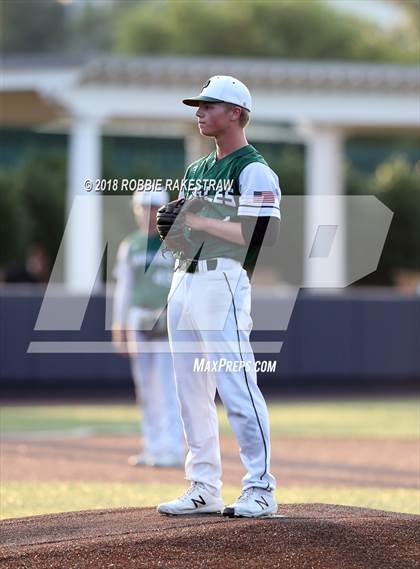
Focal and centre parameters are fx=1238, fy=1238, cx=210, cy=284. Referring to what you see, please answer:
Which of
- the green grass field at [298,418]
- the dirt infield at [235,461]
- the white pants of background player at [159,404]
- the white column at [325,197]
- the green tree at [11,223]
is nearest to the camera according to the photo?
the dirt infield at [235,461]

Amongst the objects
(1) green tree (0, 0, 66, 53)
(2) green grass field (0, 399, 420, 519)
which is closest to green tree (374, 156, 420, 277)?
(2) green grass field (0, 399, 420, 519)

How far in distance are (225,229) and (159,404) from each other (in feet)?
13.9

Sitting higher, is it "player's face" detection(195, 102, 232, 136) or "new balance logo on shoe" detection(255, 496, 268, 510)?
"player's face" detection(195, 102, 232, 136)

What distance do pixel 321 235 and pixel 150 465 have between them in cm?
284

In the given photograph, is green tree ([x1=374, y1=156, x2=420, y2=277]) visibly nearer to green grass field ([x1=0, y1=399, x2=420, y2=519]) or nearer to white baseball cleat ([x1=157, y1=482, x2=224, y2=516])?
green grass field ([x1=0, y1=399, x2=420, y2=519])

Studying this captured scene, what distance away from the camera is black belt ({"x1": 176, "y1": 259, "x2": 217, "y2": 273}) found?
5.89 metres

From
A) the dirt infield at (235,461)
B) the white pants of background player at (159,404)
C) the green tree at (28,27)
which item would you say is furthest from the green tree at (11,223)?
the green tree at (28,27)

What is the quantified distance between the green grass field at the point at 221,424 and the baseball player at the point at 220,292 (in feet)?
4.80

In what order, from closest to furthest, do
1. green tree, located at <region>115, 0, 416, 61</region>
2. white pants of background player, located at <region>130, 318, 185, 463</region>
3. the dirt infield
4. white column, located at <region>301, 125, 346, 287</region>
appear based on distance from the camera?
the dirt infield, white pants of background player, located at <region>130, 318, 185, 463</region>, white column, located at <region>301, 125, 346, 287</region>, green tree, located at <region>115, 0, 416, 61</region>

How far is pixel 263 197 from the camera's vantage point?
580cm

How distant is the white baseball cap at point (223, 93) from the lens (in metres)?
5.90

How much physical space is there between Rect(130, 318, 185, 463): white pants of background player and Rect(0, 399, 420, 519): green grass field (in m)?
1.24

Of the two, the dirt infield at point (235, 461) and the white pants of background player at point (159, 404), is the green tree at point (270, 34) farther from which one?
the white pants of background player at point (159, 404)

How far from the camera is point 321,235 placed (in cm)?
777
